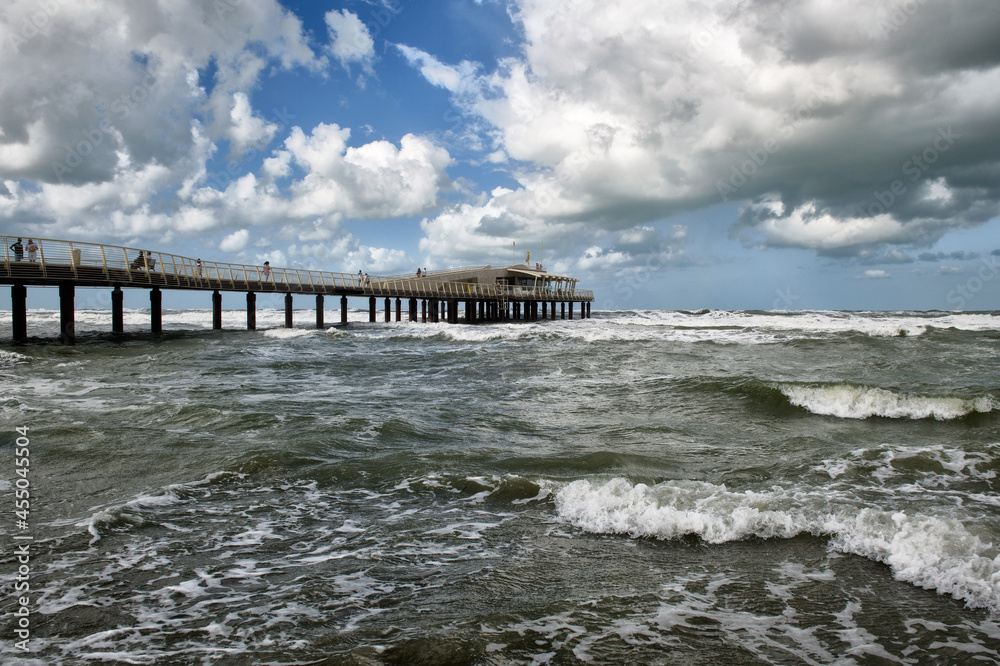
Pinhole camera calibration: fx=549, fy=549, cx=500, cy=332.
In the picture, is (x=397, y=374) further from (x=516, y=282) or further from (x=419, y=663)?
(x=516, y=282)

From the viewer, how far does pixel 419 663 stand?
107 inches

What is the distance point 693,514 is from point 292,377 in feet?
37.6

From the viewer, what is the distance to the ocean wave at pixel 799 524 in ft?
12.3

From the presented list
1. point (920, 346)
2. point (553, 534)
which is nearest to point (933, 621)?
point (553, 534)

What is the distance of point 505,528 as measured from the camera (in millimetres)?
4605

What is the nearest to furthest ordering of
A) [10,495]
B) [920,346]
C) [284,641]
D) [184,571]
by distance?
[284,641], [184,571], [10,495], [920,346]

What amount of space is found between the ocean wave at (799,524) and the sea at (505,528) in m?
0.02

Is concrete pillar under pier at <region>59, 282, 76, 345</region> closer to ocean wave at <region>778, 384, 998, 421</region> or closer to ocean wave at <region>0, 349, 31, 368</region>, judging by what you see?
ocean wave at <region>0, 349, 31, 368</region>

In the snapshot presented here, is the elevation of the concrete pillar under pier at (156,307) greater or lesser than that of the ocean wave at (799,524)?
greater

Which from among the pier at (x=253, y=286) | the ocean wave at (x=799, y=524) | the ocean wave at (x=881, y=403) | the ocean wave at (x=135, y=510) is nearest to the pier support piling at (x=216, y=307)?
the pier at (x=253, y=286)

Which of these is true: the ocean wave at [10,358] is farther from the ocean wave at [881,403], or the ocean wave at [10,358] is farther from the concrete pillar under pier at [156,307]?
the ocean wave at [881,403]

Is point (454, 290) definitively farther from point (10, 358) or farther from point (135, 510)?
point (135, 510)

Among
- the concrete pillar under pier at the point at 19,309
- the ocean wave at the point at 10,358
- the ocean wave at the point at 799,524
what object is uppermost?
the concrete pillar under pier at the point at 19,309

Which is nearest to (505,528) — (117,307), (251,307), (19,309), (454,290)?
(19,309)
